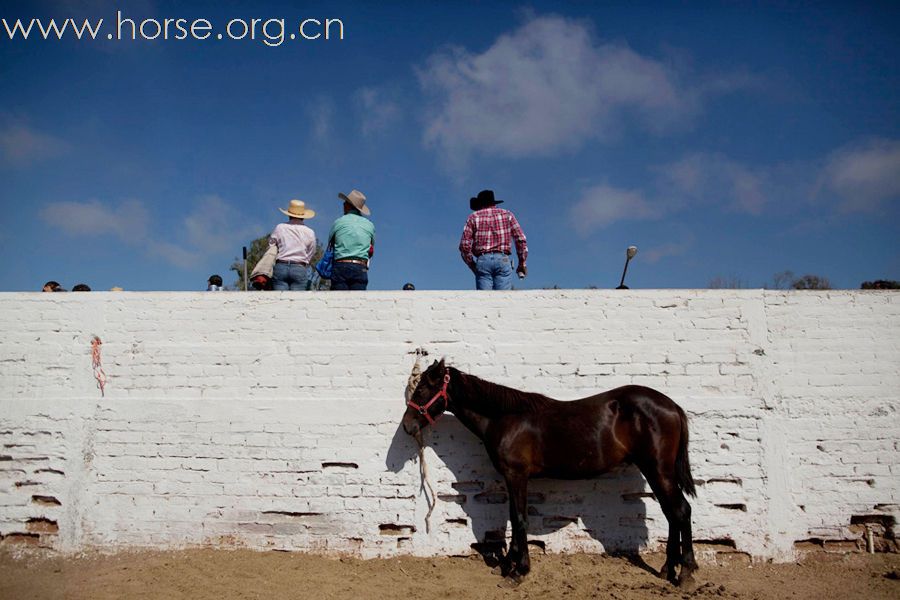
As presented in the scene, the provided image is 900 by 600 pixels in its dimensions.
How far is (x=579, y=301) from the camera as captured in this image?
5516mm

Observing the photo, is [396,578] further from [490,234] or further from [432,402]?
[490,234]

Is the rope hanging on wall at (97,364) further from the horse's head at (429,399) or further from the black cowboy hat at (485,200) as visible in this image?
the black cowboy hat at (485,200)

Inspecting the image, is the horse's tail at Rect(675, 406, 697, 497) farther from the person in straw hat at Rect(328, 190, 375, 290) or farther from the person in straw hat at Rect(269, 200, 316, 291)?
the person in straw hat at Rect(269, 200, 316, 291)

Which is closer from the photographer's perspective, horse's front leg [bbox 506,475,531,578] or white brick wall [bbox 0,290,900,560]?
horse's front leg [bbox 506,475,531,578]

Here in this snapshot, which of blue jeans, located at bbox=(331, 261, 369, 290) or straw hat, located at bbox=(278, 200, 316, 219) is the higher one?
straw hat, located at bbox=(278, 200, 316, 219)

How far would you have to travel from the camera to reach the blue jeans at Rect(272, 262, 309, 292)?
618 cm

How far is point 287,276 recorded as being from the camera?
244 inches

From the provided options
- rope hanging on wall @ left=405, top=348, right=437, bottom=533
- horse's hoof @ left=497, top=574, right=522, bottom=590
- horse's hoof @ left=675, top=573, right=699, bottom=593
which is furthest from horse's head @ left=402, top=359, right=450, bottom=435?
horse's hoof @ left=675, top=573, right=699, bottom=593

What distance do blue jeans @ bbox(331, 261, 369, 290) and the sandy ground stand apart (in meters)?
2.85

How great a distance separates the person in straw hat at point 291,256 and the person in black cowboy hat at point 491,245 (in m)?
1.86

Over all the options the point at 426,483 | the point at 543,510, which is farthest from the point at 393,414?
the point at 543,510

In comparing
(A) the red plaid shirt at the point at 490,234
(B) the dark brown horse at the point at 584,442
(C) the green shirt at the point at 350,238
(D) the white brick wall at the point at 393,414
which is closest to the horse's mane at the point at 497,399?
(B) the dark brown horse at the point at 584,442

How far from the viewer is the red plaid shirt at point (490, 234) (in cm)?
628

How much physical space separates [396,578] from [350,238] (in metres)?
3.57
